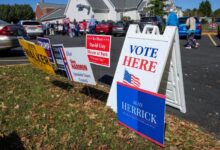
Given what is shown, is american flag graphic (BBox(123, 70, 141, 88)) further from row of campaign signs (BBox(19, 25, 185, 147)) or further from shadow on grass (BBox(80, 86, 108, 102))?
shadow on grass (BBox(80, 86, 108, 102))

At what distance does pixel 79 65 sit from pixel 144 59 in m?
1.23

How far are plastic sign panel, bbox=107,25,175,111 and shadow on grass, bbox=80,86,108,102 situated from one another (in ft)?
2.32

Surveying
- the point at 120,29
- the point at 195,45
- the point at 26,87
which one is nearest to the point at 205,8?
the point at 120,29

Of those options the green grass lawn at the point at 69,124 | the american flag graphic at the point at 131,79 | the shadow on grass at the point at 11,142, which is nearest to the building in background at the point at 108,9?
the green grass lawn at the point at 69,124

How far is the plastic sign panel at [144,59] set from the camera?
14.0 feet

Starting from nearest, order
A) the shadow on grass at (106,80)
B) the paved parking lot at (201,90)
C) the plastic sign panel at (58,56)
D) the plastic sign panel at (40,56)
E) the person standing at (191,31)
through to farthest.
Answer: the paved parking lot at (201,90), the plastic sign panel at (40,56), the plastic sign panel at (58,56), the shadow on grass at (106,80), the person standing at (191,31)

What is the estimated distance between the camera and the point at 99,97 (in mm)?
5922

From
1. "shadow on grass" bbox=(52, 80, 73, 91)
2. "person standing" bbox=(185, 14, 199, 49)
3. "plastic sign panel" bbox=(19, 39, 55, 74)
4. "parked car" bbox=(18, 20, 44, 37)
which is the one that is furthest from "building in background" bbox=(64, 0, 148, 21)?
"plastic sign panel" bbox=(19, 39, 55, 74)

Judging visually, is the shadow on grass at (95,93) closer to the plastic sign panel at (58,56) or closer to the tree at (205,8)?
the plastic sign panel at (58,56)

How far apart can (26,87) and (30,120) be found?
192 cm

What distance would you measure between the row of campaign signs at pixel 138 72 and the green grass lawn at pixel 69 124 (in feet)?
0.88

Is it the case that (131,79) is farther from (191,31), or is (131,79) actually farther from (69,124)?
(191,31)

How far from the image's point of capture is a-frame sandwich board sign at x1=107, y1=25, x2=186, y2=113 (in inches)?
169

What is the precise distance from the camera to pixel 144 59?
4547 millimetres
